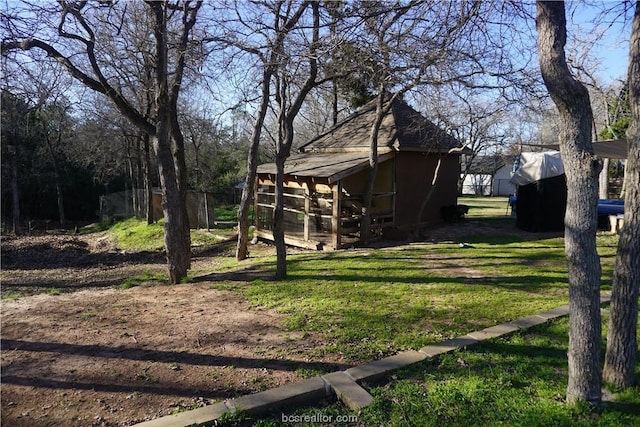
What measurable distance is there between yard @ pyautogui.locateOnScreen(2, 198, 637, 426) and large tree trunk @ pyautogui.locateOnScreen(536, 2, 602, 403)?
1.57m

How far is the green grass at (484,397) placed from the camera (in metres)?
2.99

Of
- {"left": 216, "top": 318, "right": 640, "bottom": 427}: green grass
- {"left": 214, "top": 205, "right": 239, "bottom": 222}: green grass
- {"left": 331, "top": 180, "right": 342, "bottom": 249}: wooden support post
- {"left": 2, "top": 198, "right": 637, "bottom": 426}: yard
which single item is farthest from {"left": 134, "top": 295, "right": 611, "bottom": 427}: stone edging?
{"left": 214, "top": 205, "right": 239, "bottom": 222}: green grass

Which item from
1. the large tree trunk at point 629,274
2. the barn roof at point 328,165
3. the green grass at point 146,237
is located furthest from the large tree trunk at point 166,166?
the green grass at point 146,237

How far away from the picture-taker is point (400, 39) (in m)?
6.54

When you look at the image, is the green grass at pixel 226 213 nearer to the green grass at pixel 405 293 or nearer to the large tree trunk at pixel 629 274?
the green grass at pixel 405 293

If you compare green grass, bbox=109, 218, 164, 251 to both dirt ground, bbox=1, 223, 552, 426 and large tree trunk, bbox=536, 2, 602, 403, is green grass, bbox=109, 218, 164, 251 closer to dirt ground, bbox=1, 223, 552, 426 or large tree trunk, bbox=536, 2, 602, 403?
dirt ground, bbox=1, 223, 552, 426

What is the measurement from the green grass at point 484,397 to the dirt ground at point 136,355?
0.61m

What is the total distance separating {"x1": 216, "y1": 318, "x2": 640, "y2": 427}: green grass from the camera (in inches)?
118

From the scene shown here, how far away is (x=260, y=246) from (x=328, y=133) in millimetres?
5339

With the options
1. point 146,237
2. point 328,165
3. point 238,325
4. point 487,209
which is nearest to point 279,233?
point 238,325

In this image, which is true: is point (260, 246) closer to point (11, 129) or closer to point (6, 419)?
point (6, 419)

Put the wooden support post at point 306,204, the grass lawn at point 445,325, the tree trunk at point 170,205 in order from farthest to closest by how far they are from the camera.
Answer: the wooden support post at point 306,204 < the tree trunk at point 170,205 < the grass lawn at point 445,325

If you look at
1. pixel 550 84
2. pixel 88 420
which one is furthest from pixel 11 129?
pixel 550 84

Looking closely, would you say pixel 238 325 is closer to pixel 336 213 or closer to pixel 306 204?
pixel 336 213
